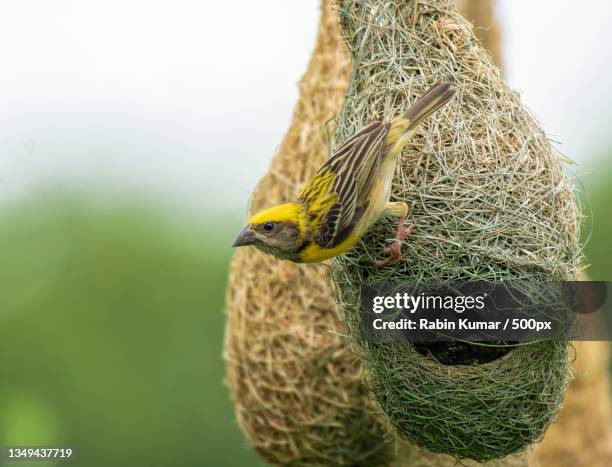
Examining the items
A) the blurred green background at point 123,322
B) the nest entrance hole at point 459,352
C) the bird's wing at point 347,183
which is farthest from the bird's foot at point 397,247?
the blurred green background at point 123,322

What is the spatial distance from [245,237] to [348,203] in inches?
16.4

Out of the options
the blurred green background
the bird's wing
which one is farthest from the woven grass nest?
the blurred green background

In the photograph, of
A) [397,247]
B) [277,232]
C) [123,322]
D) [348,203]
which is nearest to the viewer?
[397,247]

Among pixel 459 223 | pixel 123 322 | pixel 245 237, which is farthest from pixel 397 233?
pixel 123 322

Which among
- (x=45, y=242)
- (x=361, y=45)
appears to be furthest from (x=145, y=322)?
(x=361, y=45)

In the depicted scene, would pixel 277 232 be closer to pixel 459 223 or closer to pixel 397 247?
pixel 397 247

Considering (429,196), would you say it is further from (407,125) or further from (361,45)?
(361,45)

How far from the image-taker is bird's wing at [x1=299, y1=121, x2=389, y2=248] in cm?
333

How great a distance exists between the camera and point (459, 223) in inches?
129

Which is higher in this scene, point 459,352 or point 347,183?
point 347,183

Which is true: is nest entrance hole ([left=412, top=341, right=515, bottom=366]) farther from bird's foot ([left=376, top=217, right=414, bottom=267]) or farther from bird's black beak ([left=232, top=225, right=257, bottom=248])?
bird's black beak ([left=232, top=225, right=257, bottom=248])

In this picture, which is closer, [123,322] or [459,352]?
[459,352]

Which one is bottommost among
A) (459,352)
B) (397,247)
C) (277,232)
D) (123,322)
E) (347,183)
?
(123,322)

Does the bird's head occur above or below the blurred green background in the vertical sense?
above
